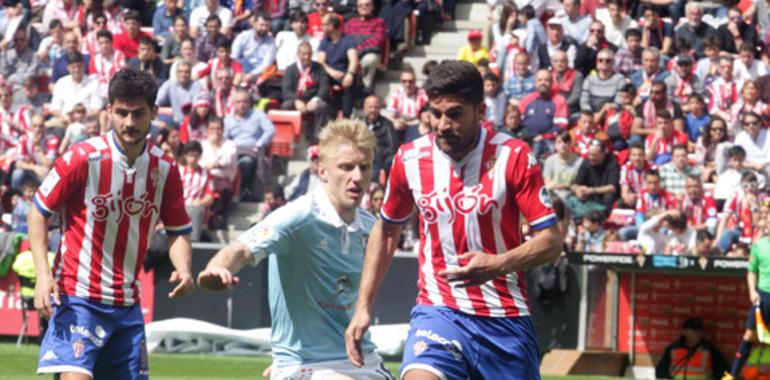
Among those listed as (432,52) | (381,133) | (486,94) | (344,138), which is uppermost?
(344,138)

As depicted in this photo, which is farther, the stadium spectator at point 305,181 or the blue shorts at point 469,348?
the stadium spectator at point 305,181

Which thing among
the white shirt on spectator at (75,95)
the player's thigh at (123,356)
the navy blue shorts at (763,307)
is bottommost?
the navy blue shorts at (763,307)

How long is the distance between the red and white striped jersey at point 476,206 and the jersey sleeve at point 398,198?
0.01 meters

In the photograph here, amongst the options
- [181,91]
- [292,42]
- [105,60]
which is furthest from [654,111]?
[105,60]

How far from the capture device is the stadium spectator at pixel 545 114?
60.7 feet

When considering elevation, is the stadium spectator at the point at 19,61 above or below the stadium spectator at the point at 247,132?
above

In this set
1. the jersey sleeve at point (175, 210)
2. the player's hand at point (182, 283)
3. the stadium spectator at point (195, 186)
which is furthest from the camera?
the stadium spectator at point (195, 186)

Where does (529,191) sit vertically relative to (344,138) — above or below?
below

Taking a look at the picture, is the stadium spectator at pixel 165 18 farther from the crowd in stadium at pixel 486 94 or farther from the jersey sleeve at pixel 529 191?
the jersey sleeve at pixel 529 191

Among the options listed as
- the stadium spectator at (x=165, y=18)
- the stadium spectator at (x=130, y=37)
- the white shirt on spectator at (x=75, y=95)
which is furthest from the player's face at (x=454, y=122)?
the stadium spectator at (x=165, y=18)

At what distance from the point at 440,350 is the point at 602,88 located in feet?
42.1

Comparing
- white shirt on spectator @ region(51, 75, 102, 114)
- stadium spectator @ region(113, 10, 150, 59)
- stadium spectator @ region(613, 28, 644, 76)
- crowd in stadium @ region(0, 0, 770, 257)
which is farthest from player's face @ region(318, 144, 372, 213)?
stadium spectator @ region(113, 10, 150, 59)

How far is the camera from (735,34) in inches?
752

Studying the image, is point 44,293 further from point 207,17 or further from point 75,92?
point 207,17
